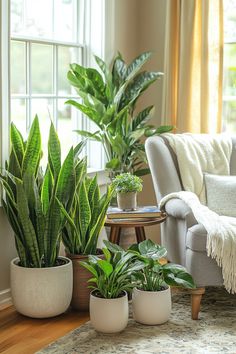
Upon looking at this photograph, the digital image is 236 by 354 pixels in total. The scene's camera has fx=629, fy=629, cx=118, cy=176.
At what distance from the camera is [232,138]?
13.9 ft

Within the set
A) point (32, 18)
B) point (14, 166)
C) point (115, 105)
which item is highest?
point (32, 18)

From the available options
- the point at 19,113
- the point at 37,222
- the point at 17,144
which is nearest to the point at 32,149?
the point at 17,144

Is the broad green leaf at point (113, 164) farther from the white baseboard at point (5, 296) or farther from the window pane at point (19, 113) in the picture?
the white baseboard at point (5, 296)

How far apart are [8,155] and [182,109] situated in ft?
5.05

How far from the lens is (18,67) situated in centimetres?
379

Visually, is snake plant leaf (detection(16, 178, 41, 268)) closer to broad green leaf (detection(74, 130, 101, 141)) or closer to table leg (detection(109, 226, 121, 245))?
table leg (detection(109, 226, 121, 245))

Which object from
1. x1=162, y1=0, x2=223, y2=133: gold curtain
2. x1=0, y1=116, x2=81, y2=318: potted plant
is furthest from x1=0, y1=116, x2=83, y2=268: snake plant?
x1=162, y1=0, x2=223, y2=133: gold curtain

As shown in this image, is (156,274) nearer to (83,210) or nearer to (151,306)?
(151,306)

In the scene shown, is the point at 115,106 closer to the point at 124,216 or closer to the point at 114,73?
the point at 114,73

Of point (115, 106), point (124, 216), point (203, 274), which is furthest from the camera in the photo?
point (115, 106)

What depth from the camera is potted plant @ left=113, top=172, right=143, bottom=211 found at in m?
3.71

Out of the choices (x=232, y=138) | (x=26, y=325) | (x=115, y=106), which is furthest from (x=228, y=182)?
(x=26, y=325)

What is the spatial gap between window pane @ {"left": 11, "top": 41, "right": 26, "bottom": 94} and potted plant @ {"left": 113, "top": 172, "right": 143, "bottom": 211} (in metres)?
0.82

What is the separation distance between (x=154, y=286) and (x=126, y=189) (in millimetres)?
642
